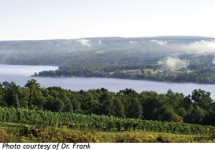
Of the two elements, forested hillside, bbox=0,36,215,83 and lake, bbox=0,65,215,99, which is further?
forested hillside, bbox=0,36,215,83

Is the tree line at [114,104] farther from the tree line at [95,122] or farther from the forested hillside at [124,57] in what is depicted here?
the forested hillside at [124,57]

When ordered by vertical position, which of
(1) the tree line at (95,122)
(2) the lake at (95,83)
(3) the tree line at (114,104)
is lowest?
(2) the lake at (95,83)

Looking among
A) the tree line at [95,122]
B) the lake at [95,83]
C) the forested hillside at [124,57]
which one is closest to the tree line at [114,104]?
the tree line at [95,122]

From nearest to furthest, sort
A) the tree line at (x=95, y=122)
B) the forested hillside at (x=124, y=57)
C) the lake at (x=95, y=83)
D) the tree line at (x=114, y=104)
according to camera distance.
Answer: the tree line at (x=95, y=122) → the tree line at (x=114, y=104) → the lake at (x=95, y=83) → the forested hillside at (x=124, y=57)

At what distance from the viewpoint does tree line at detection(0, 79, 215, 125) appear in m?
27.8

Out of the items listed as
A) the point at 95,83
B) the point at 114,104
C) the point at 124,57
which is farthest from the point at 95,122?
the point at 124,57

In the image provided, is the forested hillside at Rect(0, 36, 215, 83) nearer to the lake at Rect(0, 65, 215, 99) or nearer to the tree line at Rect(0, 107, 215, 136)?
the lake at Rect(0, 65, 215, 99)

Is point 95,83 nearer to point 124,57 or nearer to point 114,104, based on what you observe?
point 124,57

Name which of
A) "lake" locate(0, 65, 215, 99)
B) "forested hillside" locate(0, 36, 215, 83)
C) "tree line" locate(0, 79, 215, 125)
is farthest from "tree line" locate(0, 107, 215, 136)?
"forested hillside" locate(0, 36, 215, 83)

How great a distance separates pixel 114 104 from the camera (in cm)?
2888

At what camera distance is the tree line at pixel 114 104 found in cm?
2780

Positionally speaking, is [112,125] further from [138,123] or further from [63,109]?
[63,109]

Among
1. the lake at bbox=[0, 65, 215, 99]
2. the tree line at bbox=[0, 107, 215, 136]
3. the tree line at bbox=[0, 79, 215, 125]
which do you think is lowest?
the lake at bbox=[0, 65, 215, 99]

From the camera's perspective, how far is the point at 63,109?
2914 cm
